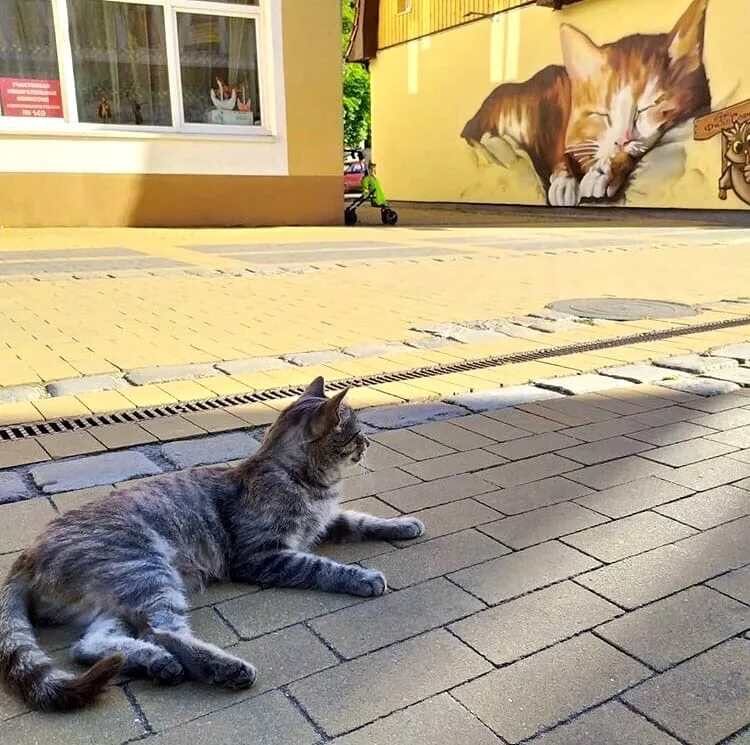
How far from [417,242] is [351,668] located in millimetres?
11702

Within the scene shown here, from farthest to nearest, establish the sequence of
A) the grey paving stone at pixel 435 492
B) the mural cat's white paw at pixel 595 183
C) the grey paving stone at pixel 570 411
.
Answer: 1. the mural cat's white paw at pixel 595 183
2. the grey paving stone at pixel 570 411
3. the grey paving stone at pixel 435 492

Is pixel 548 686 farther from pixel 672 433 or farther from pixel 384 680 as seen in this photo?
pixel 672 433

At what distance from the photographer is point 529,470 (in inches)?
139

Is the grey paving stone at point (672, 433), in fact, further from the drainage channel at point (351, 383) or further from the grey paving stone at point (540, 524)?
the drainage channel at point (351, 383)

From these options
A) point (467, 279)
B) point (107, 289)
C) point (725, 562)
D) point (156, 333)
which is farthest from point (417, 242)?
point (725, 562)

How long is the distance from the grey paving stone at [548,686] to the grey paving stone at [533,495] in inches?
37.2

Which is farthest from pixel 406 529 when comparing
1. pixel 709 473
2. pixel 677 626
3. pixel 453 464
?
pixel 709 473

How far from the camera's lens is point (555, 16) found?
21.7m

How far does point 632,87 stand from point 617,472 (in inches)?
741

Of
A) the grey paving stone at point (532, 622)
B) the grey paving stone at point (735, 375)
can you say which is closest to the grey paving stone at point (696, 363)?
the grey paving stone at point (735, 375)

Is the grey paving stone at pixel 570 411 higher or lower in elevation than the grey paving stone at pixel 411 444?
higher

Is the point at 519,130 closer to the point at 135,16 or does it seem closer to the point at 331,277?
the point at 135,16

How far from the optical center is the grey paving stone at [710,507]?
2.99 metres

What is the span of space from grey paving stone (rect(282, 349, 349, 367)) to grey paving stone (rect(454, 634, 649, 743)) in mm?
3362
